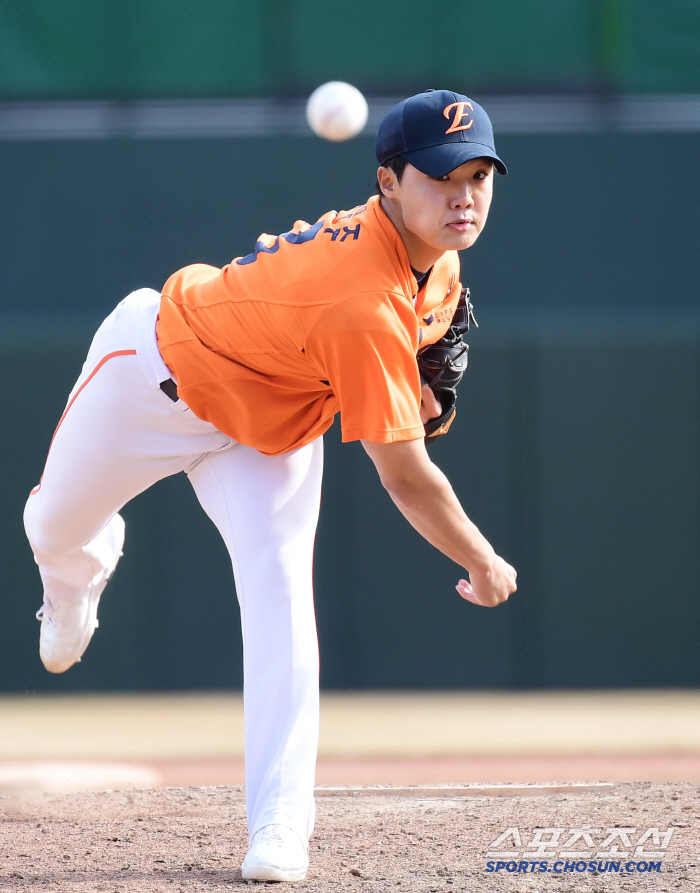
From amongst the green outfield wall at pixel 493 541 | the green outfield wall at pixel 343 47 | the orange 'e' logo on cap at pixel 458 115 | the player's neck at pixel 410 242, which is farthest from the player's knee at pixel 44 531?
the green outfield wall at pixel 343 47

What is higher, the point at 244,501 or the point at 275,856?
the point at 244,501

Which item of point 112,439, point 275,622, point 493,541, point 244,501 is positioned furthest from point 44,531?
point 493,541

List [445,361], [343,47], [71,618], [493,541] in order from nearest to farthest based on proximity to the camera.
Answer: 1. [445,361]
2. [71,618]
3. [493,541]
4. [343,47]

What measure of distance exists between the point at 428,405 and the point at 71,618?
49.2 inches

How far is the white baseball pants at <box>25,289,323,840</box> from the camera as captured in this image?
287 cm

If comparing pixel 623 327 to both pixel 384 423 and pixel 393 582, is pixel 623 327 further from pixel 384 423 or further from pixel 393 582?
pixel 384 423

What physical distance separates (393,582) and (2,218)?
2.84 m

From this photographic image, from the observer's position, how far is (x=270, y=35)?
6.72m

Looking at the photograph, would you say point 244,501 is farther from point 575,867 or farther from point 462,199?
point 575,867

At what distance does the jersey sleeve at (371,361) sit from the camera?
97.9 inches

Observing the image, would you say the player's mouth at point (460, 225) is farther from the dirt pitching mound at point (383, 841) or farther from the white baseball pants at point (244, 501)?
the dirt pitching mound at point (383, 841)

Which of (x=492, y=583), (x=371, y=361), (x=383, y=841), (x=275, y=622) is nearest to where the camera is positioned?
(x=371, y=361)

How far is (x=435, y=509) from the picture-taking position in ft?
8.61

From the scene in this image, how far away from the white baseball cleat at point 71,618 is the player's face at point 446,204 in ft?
4.79
